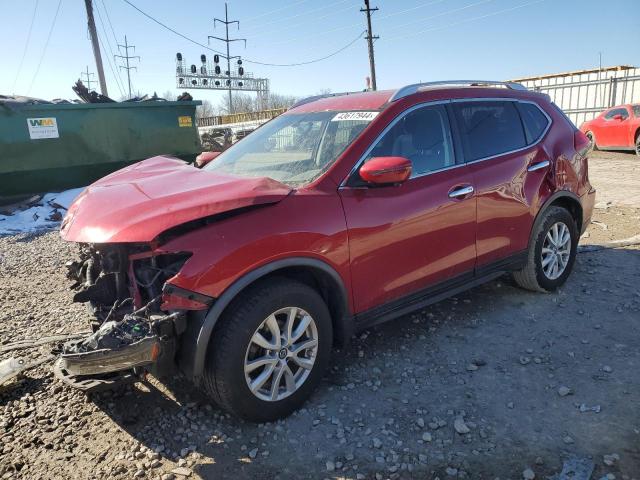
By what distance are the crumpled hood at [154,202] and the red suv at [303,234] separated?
0.01 m

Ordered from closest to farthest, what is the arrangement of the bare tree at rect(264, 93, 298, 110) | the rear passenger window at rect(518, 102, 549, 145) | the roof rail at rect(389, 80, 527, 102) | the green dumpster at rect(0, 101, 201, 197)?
1. the roof rail at rect(389, 80, 527, 102)
2. the rear passenger window at rect(518, 102, 549, 145)
3. the green dumpster at rect(0, 101, 201, 197)
4. the bare tree at rect(264, 93, 298, 110)

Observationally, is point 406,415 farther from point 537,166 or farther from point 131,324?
point 537,166

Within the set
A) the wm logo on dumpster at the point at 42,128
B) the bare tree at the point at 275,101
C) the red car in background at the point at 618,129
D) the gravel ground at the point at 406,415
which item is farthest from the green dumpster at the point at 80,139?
the bare tree at the point at 275,101

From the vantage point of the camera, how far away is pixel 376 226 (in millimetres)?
3066

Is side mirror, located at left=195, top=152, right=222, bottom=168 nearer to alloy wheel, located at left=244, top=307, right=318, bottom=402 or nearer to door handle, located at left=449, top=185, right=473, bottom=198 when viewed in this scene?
alloy wheel, located at left=244, top=307, right=318, bottom=402

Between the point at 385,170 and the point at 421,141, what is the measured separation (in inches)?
27.9

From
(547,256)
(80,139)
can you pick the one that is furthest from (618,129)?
(80,139)

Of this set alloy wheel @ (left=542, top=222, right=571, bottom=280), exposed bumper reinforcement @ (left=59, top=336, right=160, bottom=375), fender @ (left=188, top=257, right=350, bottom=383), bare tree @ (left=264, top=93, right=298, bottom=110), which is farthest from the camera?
bare tree @ (left=264, top=93, right=298, bottom=110)

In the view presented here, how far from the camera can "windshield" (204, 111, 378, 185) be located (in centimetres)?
321

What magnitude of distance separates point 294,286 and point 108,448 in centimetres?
135

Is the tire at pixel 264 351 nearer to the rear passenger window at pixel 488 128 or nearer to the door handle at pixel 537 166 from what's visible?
the rear passenger window at pixel 488 128

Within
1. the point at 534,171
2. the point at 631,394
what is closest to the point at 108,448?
the point at 631,394

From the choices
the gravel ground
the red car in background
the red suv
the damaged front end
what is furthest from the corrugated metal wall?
the damaged front end

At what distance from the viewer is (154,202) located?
2.71 meters
